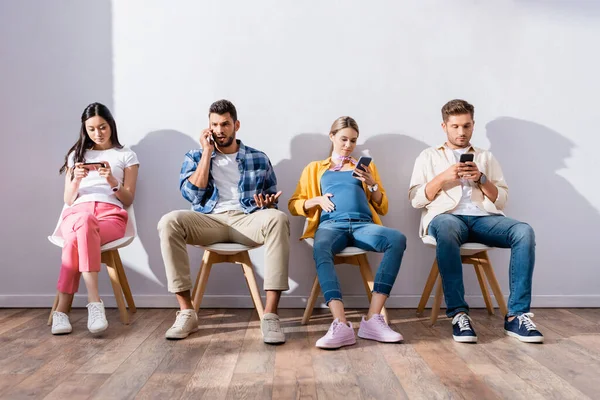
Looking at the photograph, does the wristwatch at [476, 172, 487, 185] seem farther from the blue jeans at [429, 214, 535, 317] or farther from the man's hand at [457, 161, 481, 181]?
the blue jeans at [429, 214, 535, 317]

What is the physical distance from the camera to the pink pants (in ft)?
8.40

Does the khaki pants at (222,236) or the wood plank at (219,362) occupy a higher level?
the khaki pants at (222,236)

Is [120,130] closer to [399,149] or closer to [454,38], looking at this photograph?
[399,149]

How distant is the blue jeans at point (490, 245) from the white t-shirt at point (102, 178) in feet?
5.37

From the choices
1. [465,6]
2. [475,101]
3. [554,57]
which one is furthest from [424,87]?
[554,57]

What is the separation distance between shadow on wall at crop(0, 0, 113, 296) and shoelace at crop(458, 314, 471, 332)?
1.95 meters

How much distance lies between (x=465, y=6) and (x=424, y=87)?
0.52m

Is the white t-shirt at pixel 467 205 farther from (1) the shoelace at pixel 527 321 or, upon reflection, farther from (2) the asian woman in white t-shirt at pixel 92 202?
(2) the asian woman in white t-shirt at pixel 92 202

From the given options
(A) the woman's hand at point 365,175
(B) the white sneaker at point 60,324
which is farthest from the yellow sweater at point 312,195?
(B) the white sneaker at point 60,324

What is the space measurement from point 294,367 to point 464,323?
0.85m

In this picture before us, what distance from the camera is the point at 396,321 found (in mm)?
2842

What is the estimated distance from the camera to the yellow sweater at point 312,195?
2871mm

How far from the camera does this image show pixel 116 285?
9.02 ft

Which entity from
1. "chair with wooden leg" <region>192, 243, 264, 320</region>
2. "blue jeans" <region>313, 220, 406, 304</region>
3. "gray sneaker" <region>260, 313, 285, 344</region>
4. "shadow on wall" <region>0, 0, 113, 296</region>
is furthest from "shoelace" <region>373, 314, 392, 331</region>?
"shadow on wall" <region>0, 0, 113, 296</region>
